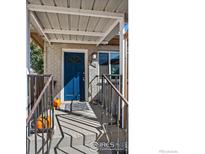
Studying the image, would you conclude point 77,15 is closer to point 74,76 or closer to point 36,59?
point 74,76

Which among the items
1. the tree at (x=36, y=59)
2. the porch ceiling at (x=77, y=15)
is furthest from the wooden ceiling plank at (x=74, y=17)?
the tree at (x=36, y=59)

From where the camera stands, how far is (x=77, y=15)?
3363 mm

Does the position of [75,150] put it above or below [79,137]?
below

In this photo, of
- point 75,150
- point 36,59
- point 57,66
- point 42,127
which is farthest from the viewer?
point 36,59

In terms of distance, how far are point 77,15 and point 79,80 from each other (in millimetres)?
2744

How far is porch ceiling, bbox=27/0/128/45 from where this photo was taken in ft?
9.21

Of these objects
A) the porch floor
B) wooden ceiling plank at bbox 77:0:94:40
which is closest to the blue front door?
wooden ceiling plank at bbox 77:0:94:40

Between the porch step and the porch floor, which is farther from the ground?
the porch floor

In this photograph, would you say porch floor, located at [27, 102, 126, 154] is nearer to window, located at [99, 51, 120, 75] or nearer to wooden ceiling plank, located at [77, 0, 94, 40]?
wooden ceiling plank, located at [77, 0, 94, 40]

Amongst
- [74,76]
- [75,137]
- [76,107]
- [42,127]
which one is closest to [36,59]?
[74,76]

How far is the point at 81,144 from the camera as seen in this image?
242 cm
